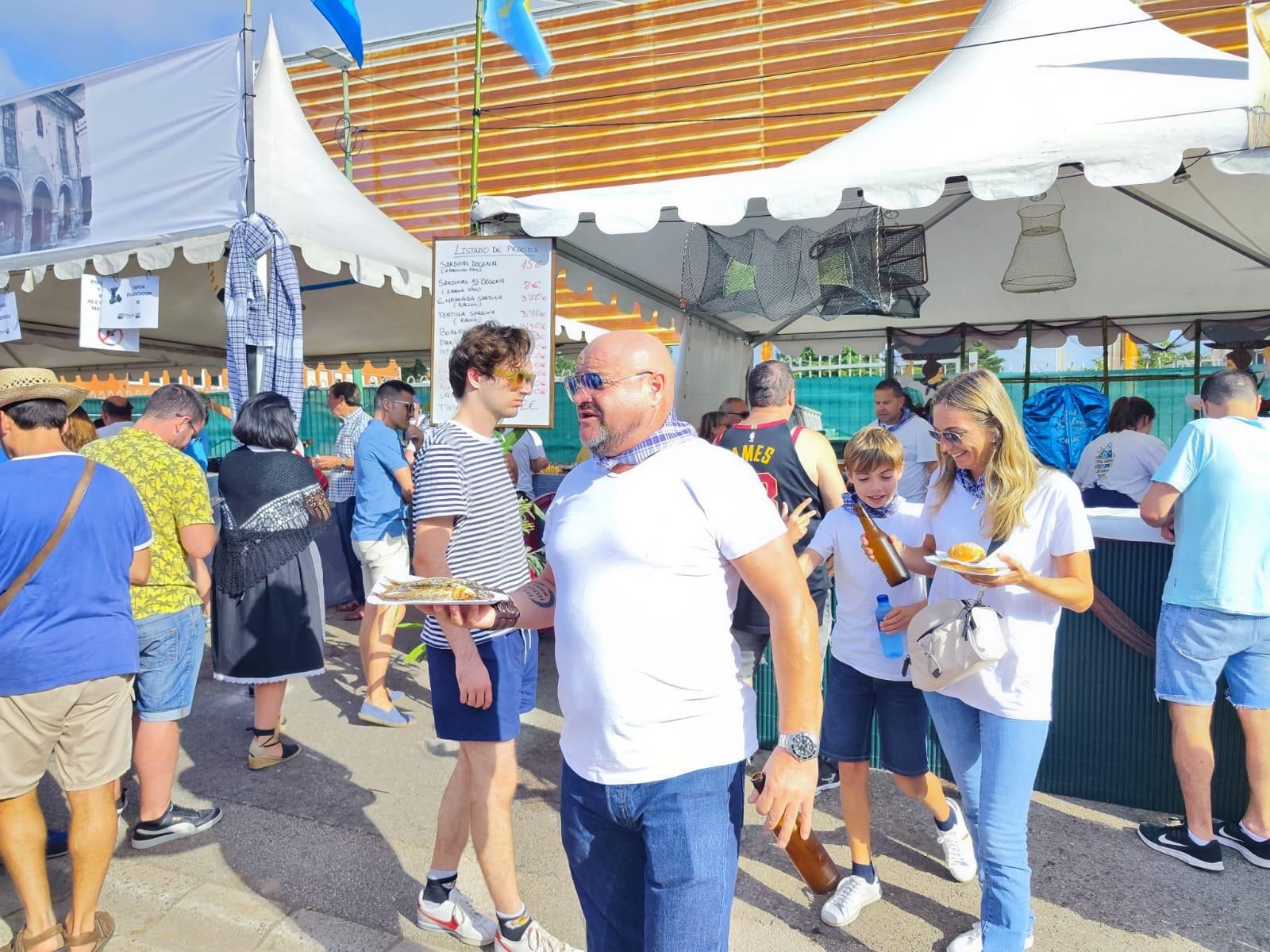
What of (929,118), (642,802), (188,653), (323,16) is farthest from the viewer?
(323,16)

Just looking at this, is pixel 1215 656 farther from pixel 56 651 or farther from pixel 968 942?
pixel 56 651

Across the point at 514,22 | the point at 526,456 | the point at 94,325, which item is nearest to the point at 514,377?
the point at 514,22

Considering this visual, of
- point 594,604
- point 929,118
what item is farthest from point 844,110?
point 594,604

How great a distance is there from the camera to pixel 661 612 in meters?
1.61

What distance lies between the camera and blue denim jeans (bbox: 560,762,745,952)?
1.58 m

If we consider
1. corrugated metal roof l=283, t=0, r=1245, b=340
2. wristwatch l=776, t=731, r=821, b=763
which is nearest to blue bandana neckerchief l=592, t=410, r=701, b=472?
wristwatch l=776, t=731, r=821, b=763

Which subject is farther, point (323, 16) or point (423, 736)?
point (323, 16)

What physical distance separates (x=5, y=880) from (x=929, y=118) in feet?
18.3

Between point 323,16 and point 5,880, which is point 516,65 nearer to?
point 323,16

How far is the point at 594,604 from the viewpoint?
1659mm

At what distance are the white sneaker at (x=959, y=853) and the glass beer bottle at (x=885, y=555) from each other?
101 centimetres

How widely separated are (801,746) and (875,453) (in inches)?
58.3

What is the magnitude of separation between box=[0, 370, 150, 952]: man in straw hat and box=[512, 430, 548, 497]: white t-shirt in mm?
4066

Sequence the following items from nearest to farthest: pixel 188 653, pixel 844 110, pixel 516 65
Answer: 1. pixel 188 653
2. pixel 844 110
3. pixel 516 65
